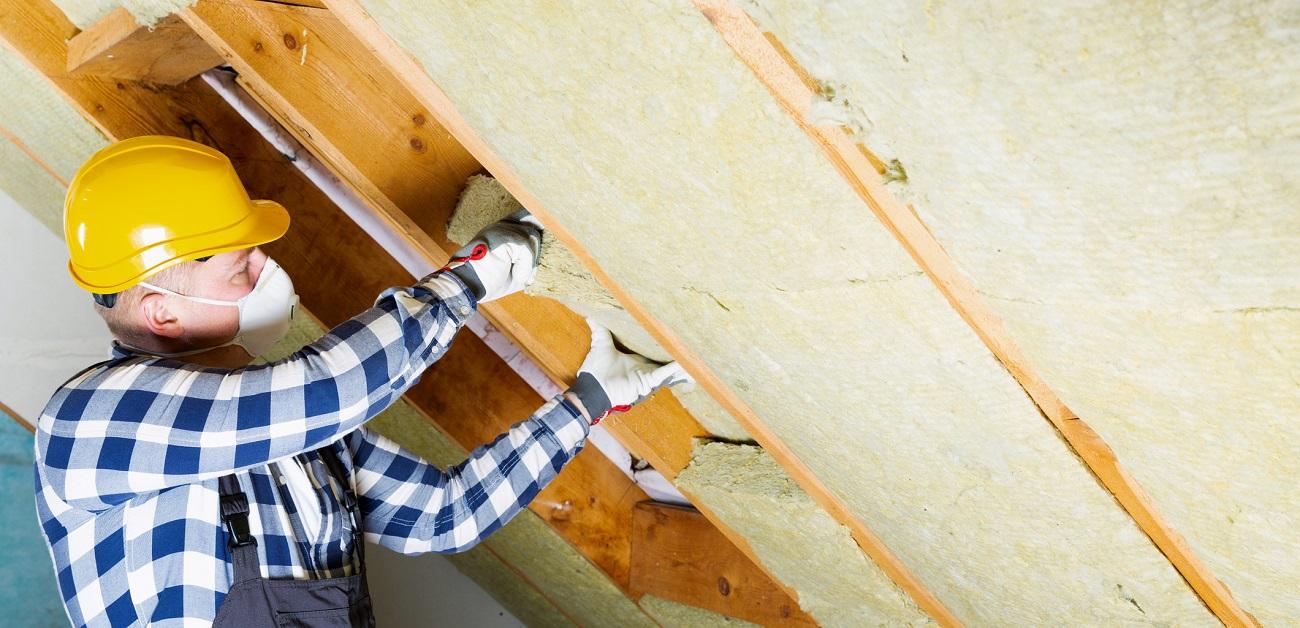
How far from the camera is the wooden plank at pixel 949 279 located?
866mm

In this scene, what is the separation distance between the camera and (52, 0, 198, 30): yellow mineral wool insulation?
5.43 feet

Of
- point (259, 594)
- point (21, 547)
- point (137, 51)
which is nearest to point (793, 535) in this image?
point (259, 594)

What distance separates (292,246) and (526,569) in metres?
1.26

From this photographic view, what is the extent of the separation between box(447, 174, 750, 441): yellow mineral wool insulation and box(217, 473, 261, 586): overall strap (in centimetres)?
61

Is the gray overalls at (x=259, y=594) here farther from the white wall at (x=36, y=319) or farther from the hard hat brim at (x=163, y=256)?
the white wall at (x=36, y=319)

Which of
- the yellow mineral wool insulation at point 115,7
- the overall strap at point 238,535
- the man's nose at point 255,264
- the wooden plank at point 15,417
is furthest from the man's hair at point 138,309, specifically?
the wooden plank at point 15,417

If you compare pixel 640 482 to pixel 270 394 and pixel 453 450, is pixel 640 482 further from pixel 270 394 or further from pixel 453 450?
pixel 270 394

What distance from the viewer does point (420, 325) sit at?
1.46m

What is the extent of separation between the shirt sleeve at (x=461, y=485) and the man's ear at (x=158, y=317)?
1.24ft

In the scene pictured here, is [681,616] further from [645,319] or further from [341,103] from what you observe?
[341,103]

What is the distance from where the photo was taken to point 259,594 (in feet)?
4.64

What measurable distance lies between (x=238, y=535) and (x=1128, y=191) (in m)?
1.25

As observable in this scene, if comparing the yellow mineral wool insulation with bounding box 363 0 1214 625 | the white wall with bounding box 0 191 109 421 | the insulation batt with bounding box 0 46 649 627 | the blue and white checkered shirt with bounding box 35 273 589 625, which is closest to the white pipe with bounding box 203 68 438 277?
the insulation batt with bounding box 0 46 649 627

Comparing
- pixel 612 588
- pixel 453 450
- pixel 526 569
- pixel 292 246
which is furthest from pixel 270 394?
pixel 526 569
